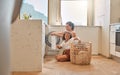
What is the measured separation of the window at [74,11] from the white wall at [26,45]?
3110 mm

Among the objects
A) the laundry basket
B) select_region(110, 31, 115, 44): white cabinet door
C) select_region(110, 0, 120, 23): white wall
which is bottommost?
the laundry basket

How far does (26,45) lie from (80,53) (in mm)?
1315

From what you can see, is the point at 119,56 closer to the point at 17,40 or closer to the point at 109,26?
the point at 109,26

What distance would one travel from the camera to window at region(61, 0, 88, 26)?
19.3ft

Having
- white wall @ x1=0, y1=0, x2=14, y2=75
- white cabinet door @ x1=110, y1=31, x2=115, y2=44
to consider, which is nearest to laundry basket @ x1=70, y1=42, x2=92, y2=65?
white cabinet door @ x1=110, y1=31, x2=115, y2=44

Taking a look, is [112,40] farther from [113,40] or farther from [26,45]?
[26,45]

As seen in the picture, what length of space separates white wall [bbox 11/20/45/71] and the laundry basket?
1138 mm

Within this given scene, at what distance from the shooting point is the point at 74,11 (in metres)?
5.88

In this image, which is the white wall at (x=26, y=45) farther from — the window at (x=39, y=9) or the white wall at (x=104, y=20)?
the window at (x=39, y=9)

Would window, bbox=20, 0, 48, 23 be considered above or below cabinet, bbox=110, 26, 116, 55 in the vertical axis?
above

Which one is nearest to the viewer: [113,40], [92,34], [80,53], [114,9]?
[80,53]

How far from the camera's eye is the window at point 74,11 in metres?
5.88

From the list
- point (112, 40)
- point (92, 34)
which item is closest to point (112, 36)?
point (112, 40)

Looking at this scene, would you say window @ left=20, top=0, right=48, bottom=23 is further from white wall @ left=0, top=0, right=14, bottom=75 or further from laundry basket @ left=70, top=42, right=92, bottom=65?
white wall @ left=0, top=0, right=14, bottom=75
